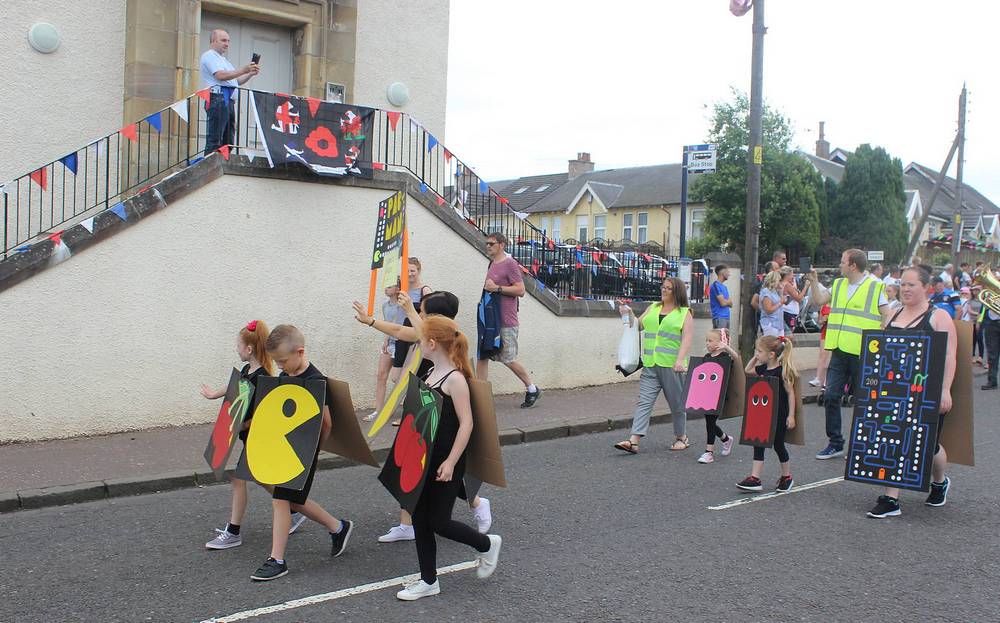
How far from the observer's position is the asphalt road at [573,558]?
4.50 meters

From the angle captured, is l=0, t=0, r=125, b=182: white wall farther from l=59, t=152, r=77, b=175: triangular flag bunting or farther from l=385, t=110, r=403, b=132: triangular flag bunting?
l=385, t=110, r=403, b=132: triangular flag bunting

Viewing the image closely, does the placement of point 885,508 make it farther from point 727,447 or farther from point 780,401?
point 727,447

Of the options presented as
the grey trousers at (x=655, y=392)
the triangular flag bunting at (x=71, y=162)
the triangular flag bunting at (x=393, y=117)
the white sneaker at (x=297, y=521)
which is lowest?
the white sneaker at (x=297, y=521)

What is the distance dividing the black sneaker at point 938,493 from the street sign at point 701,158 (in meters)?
7.86

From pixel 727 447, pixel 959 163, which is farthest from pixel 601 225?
pixel 727 447

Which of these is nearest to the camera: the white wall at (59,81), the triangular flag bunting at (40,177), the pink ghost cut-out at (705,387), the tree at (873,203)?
the pink ghost cut-out at (705,387)

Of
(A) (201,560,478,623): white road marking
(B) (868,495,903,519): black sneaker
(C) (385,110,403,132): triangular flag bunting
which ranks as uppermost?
(C) (385,110,403,132): triangular flag bunting

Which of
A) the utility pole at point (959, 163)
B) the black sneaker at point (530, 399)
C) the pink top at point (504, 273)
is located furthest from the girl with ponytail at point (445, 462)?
the utility pole at point (959, 163)

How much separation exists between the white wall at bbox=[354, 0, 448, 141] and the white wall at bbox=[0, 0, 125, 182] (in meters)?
3.33

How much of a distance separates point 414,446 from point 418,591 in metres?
0.76

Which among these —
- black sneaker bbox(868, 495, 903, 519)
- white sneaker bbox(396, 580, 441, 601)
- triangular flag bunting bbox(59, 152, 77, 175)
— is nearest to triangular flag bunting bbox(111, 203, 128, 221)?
triangular flag bunting bbox(59, 152, 77, 175)

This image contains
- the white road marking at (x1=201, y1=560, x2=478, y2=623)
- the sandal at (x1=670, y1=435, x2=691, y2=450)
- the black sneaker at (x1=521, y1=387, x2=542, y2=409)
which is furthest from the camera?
the black sneaker at (x1=521, y1=387, x2=542, y2=409)

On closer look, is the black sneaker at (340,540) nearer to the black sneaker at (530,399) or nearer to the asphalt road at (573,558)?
the asphalt road at (573,558)

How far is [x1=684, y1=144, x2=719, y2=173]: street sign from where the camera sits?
1373cm
